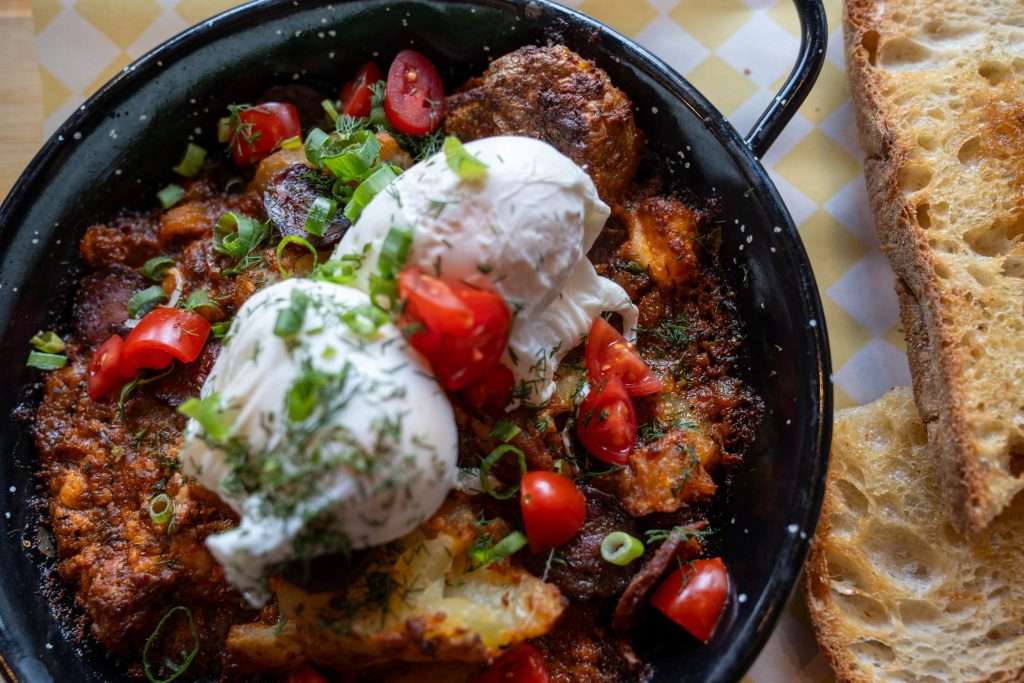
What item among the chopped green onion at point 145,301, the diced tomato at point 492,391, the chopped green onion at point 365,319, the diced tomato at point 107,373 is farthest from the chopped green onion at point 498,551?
the chopped green onion at point 145,301

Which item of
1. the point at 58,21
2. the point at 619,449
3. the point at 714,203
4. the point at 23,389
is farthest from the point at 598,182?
the point at 58,21

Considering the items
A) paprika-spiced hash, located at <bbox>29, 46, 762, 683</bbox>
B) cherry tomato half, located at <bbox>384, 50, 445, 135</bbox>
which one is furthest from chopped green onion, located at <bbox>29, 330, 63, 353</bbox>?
cherry tomato half, located at <bbox>384, 50, 445, 135</bbox>

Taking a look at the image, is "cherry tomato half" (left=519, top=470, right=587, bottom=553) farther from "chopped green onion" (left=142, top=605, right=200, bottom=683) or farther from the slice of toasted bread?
"chopped green onion" (left=142, top=605, right=200, bottom=683)

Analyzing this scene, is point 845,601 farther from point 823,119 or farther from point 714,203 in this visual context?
point 823,119

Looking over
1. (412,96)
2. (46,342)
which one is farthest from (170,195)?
(412,96)

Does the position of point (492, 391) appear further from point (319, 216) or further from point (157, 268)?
point (157, 268)
